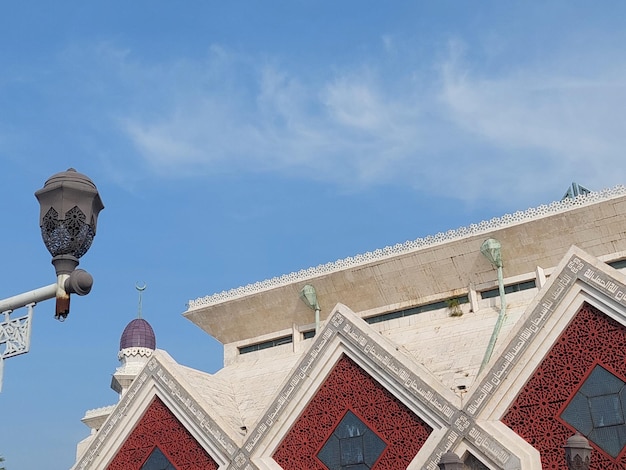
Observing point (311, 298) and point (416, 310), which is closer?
point (416, 310)

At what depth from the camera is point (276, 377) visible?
27297mm

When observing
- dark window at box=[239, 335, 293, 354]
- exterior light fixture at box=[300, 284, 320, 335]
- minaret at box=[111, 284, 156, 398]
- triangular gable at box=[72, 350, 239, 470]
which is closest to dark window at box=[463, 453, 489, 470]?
triangular gable at box=[72, 350, 239, 470]

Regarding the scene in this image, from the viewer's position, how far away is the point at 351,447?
67.3 ft

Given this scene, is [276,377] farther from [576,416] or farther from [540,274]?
[576,416]

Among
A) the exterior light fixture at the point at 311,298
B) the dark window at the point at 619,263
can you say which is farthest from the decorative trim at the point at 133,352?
the dark window at the point at 619,263

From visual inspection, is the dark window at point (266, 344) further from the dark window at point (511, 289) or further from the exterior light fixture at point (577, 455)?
the exterior light fixture at point (577, 455)

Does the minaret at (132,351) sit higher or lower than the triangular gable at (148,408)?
higher

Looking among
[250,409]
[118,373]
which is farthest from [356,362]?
[118,373]

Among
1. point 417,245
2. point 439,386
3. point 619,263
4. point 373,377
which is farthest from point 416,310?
point 439,386

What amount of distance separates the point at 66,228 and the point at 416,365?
1445 cm

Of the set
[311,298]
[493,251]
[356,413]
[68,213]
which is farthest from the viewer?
[311,298]

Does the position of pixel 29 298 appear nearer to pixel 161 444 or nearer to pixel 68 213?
pixel 68 213

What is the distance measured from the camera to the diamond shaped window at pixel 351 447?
20188 millimetres

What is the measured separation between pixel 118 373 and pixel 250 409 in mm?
18917
